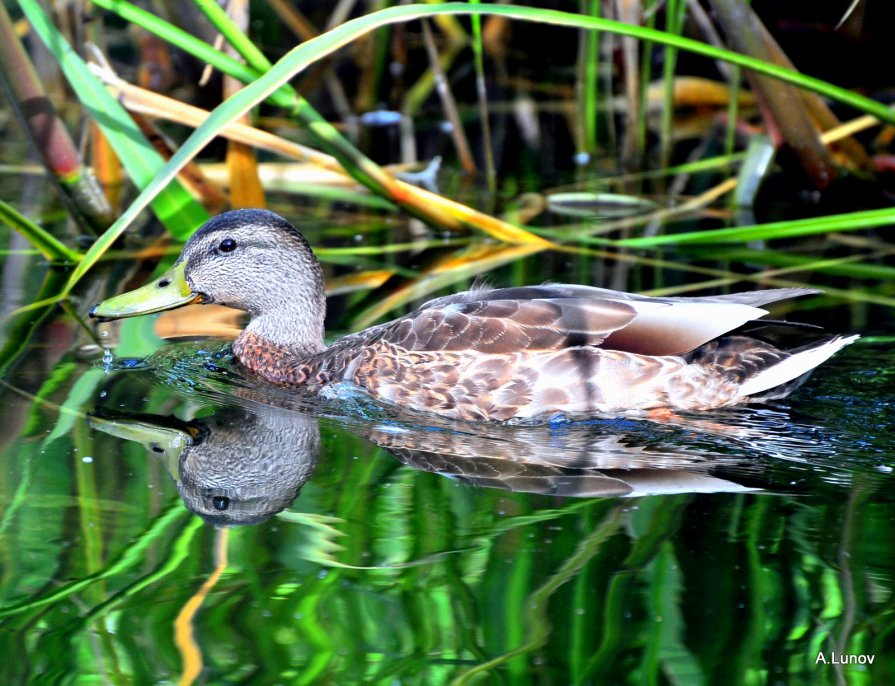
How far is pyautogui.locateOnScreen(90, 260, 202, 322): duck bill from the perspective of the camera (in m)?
6.04

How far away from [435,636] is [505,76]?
33.9ft

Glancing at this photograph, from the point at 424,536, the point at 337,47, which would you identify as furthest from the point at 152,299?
the point at 424,536

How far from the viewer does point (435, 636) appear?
3.66 metres

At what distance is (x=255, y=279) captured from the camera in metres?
6.42

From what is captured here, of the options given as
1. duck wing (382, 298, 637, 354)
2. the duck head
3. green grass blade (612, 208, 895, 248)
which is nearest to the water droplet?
the duck head

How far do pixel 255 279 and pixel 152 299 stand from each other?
21.6 inches

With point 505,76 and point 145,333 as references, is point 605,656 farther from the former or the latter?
point 505,76

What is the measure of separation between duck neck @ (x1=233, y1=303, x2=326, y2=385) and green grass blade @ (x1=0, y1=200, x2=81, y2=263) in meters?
1.38

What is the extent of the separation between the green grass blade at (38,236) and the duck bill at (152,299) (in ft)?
2.91

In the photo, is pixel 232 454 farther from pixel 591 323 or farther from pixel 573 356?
pixel 591 323

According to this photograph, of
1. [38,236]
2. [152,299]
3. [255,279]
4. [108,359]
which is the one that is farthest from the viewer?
[38,236]

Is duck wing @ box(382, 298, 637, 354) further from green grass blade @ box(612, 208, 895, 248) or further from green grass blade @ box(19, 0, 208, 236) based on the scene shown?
green grass blade @ box(19, 0, 208, 236)

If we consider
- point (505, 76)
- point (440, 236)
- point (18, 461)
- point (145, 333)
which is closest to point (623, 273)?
point (440, 236)

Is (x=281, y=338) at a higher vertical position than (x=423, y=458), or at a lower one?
higher
